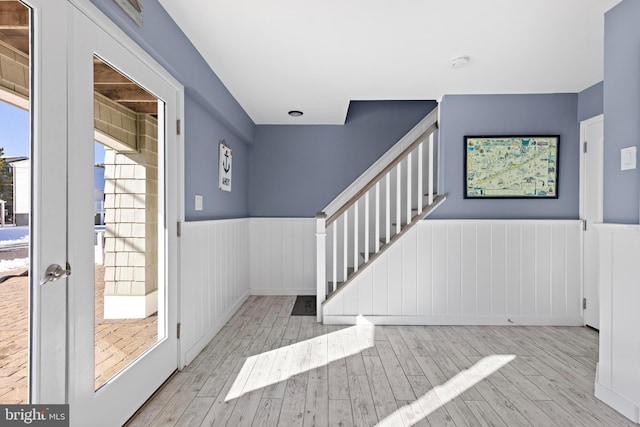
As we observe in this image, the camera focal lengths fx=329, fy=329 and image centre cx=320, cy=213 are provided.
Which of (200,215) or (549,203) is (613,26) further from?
(200,215)

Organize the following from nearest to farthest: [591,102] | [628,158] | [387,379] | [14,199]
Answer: [14,199], [628,158], [387,379], [591,102]

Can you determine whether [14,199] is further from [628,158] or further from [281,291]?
[281,291]

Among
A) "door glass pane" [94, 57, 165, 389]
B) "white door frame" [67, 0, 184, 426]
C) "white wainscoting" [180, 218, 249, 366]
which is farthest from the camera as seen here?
"white wainscoting" [180, 218, 249, 366]

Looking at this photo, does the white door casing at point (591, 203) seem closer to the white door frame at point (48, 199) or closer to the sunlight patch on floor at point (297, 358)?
the sunlight patch on floor at point (297, 358)

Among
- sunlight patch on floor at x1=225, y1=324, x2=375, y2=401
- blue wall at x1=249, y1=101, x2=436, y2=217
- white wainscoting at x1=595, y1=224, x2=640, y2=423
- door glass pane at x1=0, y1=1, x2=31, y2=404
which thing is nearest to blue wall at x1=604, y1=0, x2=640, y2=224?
white wainscoting at x1=595, y1=224, x2=640, y2=423

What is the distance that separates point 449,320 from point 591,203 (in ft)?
5.84

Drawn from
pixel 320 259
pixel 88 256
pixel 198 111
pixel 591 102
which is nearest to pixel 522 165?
pixel 591 102

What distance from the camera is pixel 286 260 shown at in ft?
14.6

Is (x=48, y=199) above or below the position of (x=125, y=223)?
above

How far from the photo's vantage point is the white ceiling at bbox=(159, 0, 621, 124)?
1.95 meters

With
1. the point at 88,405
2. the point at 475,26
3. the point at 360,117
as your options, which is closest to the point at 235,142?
the point at 360,117

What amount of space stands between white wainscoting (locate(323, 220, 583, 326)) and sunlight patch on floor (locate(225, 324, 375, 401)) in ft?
1.20

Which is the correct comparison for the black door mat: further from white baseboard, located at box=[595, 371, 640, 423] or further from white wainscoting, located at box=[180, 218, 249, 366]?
white baseboard, located at box=[595, 371, 640, 423]

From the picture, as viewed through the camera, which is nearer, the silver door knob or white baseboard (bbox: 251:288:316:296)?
the silver door knob
